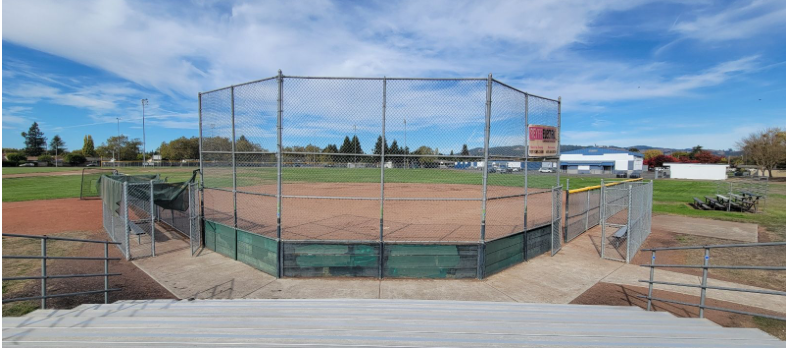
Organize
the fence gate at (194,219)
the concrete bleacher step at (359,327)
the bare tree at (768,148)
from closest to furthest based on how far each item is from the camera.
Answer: the concrete bleacher step at (359,327), the fence gate at (194,219), the bare tree at (768,148)

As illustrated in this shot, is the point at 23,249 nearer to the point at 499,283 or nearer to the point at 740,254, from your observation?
the point at 499,283

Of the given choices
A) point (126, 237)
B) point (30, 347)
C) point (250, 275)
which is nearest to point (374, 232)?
point (250, 275)

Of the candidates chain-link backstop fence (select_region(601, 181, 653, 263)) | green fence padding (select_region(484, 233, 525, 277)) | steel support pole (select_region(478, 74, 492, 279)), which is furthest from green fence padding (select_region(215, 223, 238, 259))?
chain-link backstop fence (select_region(601, 181, 653, 263))

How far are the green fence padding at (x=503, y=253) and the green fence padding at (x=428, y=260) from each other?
37 cm

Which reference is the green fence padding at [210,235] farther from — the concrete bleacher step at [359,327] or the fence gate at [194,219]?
the concrete bleacher step at [359,327]

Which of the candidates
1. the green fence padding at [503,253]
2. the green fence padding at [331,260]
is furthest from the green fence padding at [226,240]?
the green fence padding at [503,253]

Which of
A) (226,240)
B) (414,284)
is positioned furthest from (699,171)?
(226,240)

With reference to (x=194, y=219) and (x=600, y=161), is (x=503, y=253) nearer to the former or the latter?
(x=194, y=219)

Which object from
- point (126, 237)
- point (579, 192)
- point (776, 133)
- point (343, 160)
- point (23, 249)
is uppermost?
point (776, 133)

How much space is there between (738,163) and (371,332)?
384ft

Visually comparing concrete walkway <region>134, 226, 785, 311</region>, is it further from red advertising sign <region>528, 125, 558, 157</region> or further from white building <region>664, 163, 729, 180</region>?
white building <region>664, 163, 729, 180</region>

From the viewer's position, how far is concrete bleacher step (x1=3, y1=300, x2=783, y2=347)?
3266mm

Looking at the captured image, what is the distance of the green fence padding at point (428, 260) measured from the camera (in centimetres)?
719

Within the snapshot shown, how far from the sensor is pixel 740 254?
32.1 feet
